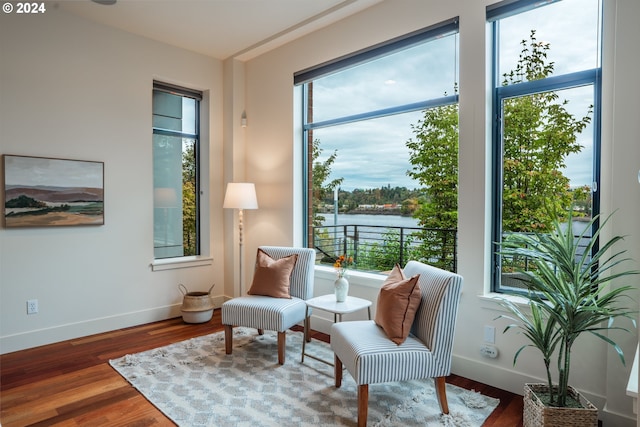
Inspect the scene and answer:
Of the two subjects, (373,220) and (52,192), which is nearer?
(52,192)

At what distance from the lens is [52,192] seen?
134 inches

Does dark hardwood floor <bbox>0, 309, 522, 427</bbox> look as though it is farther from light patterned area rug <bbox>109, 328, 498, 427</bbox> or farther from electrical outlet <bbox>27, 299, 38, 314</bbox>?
electrical outlet <bbox>27, 299, 38, 314</bbox>

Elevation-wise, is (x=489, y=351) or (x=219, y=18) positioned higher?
(x=219, y=18)

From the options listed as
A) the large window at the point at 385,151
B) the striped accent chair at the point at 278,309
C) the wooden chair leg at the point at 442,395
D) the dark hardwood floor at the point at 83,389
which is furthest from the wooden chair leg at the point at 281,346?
the wooden chair leg at the point at 442,395

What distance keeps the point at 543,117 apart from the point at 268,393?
8.76ft

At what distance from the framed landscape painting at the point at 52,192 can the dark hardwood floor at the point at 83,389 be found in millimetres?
1147

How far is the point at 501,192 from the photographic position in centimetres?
276

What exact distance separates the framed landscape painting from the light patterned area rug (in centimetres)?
143

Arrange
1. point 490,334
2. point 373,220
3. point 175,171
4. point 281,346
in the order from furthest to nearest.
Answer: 1. point 175,171
2. point 373,220
3. point 281,346
4. point 490,334

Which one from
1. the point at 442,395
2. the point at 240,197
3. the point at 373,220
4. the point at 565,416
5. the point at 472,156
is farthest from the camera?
the point at 240,197

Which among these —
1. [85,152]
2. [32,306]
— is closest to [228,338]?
[32,306]

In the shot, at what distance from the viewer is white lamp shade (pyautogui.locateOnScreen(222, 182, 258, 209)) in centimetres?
403

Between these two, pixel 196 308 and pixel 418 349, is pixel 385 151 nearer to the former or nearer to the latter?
pixel 418 349

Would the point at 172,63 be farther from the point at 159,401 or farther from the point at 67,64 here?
the point at 159,401
